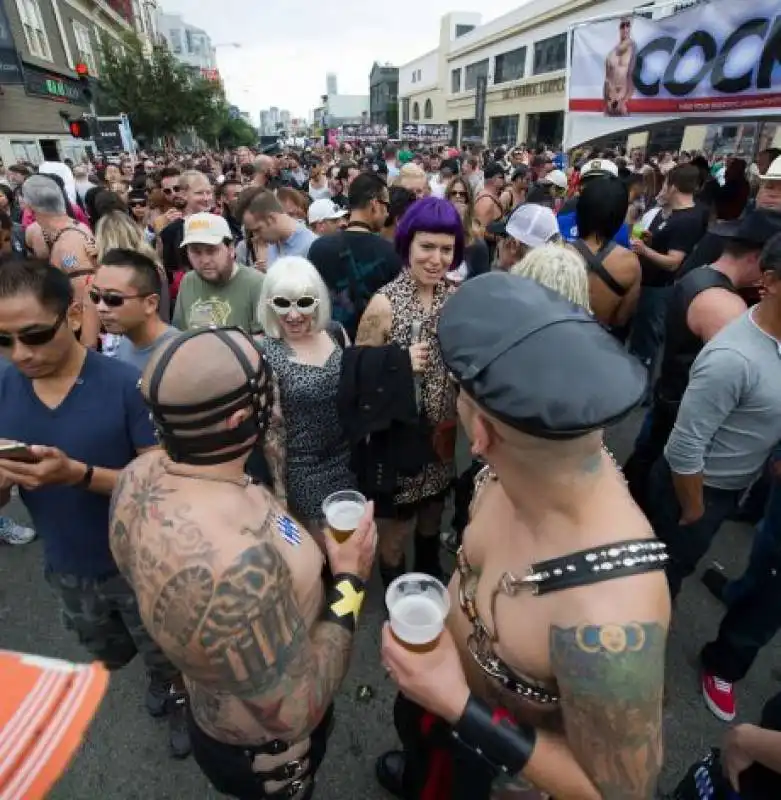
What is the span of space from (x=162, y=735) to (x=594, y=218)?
4216mm

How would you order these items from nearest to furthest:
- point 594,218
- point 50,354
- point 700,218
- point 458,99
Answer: point 50,354, point 594,218, point 700,218, point 458,99

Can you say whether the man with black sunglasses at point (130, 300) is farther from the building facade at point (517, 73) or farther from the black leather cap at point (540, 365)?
the building facade at point (517, 73)

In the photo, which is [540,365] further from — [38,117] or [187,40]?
[187,40]

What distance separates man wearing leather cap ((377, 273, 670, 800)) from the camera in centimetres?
95

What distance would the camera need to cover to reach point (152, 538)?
1.21 metres

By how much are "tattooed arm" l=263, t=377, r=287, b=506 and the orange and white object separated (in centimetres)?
130

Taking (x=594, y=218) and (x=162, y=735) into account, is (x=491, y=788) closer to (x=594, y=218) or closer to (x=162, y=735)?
(x=162, y=735)

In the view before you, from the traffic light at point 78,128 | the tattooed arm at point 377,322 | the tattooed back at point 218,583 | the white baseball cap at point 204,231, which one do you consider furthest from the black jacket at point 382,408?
the traffic light at point 78,128

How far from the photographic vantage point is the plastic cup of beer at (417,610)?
131 cm

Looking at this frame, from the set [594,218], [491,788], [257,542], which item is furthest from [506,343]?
[594,218]

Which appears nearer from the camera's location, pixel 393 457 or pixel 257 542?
pixel 257 542

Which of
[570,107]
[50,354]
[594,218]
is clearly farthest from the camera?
[570,107]

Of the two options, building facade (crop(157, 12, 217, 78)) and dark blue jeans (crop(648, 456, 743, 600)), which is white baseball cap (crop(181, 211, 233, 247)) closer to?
dark blue jeans (crop(648, 456, 743, 600))

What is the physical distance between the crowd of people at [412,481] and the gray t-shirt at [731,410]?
11mm
